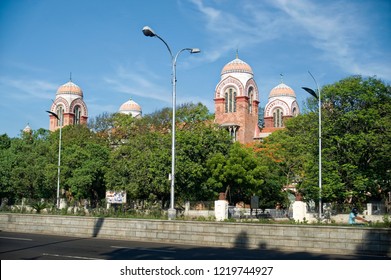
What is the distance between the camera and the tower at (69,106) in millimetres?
86812

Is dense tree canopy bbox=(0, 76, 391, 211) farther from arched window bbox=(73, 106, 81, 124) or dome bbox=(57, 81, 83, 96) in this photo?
dome bbox=(57, 81, 83, 96)

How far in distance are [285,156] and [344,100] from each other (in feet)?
40.4

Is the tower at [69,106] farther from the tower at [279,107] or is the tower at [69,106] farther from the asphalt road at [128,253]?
the asphalt road at [128,253]

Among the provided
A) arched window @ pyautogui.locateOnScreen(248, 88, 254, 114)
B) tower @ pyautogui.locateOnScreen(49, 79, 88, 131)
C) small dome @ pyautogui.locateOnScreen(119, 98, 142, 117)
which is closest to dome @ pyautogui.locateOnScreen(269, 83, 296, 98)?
arched window @ pyautogui.locateOnScreen(248, 88, 254, 114)

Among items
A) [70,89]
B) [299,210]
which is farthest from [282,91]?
[299,210]

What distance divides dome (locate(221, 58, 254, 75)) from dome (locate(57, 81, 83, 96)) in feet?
98.8

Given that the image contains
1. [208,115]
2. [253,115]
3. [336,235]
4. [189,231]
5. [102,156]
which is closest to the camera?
[336,235]

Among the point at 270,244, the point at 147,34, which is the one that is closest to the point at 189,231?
the point at 270,244

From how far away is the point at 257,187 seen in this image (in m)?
41.1

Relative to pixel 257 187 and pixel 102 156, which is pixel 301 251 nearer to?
pixel 257 187

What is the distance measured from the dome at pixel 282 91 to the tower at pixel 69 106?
1316 inches

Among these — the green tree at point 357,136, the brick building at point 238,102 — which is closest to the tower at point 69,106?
the brick building at point 238,102

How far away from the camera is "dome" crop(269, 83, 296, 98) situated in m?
83.7

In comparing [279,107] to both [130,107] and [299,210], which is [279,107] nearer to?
[130,107]
